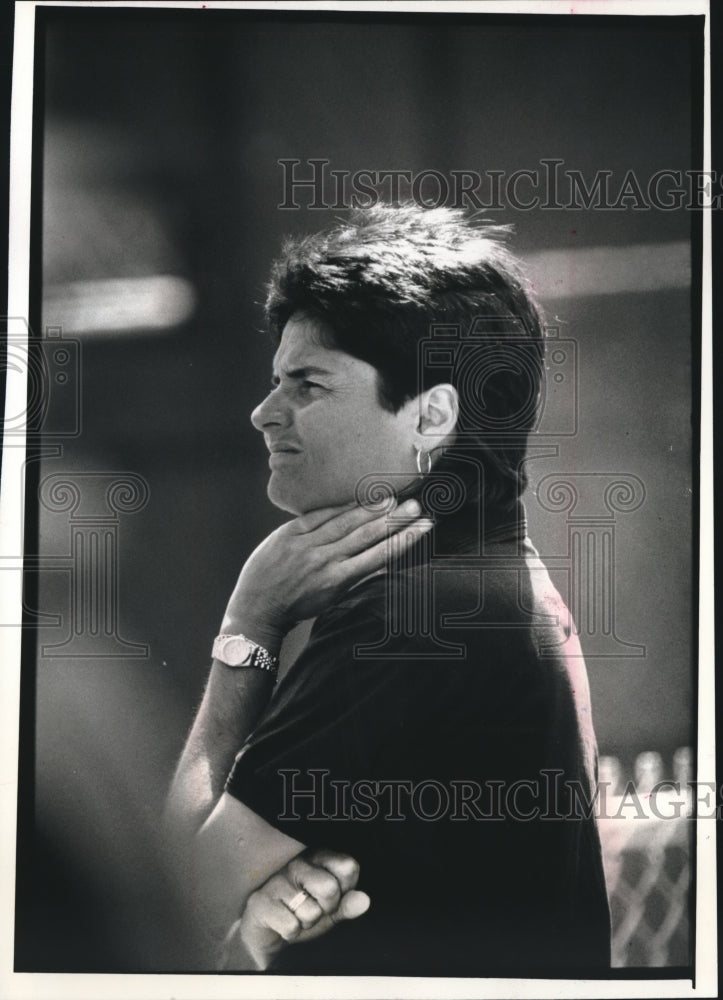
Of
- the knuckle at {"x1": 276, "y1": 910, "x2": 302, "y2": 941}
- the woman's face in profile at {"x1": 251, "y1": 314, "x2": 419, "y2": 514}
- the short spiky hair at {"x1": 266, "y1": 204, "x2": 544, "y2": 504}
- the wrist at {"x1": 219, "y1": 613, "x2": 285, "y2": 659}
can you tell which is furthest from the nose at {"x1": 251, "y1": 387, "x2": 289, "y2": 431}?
the knuckle at {"x1": 276, "y1": 910, "x2": 302, "y2": 941}

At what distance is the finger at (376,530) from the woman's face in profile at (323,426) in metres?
0.05

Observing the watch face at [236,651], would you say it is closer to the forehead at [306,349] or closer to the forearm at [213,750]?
the forearm at [213,750]

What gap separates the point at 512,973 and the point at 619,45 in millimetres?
1785

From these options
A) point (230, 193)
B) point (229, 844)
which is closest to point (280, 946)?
point (229, 844)

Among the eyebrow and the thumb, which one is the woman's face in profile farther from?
the thumb

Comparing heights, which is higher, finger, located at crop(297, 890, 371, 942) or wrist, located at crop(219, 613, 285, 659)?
wrist, located at crop(219, 613, 285, 659)

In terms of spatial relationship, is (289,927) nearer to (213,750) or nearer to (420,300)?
(213,750)

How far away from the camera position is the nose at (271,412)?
5.32 ft

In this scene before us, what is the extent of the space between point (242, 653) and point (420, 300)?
29.1 inches

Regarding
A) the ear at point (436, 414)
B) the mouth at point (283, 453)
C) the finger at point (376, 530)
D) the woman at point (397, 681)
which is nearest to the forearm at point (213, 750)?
the woman at point (397, 681)

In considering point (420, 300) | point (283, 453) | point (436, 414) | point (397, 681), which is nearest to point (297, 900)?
point (397, 681)

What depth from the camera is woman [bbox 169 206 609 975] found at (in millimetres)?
1590

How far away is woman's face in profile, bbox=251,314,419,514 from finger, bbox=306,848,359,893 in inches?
25.2

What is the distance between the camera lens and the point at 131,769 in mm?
1605
